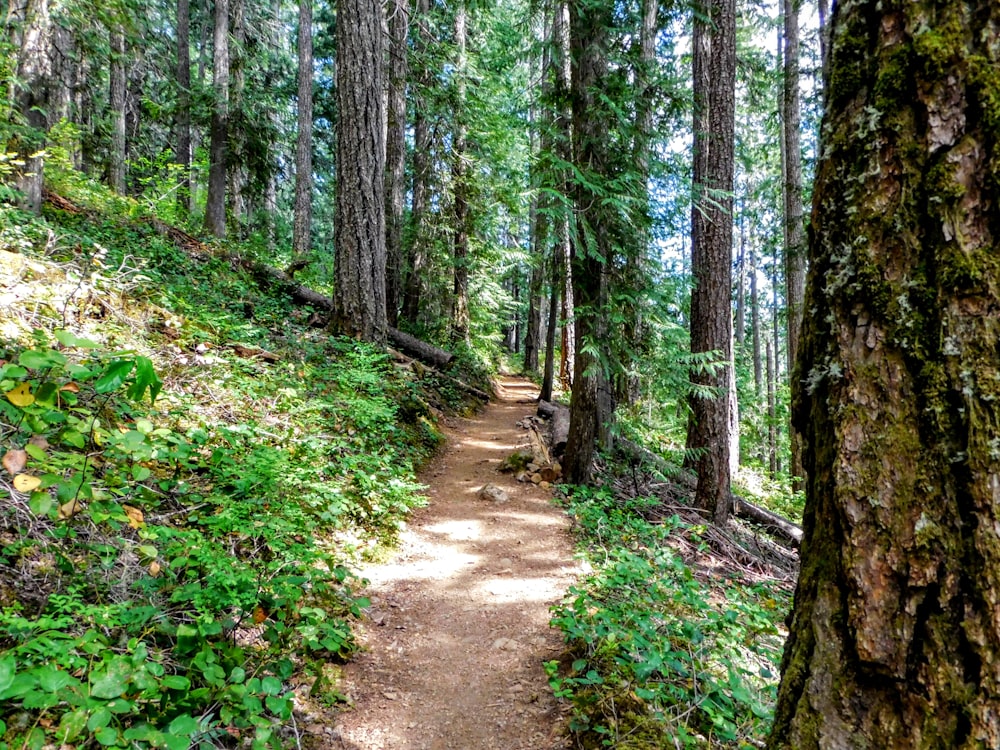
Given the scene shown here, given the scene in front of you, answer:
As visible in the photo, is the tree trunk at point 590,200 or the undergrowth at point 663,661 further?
the tree trunk at point 590,200

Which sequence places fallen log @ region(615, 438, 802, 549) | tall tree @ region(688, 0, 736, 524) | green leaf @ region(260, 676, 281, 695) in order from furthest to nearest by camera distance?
fallen log @ region(615, 438, 802, 549) → tall tree @ region(688, 0, 736, 524) → green leaf @ region(260, 676, 281, 695)

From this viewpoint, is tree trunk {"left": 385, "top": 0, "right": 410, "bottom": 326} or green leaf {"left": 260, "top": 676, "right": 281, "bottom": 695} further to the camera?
tree trunk {"left": 385, "top": 0, "right": 410, "bottom": 326}

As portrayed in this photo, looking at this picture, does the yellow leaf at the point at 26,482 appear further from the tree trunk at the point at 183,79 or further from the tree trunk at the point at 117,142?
the tree trunk at the point at 117,142

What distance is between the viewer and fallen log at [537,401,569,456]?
27.3ft

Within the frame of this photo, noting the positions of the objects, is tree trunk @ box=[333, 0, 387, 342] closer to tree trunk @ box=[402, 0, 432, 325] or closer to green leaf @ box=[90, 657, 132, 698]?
tree trunk @ box=[402, 0, 432, 325]

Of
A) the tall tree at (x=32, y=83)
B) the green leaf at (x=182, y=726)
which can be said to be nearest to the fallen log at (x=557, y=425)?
the green leaf at (x=182, y=726)

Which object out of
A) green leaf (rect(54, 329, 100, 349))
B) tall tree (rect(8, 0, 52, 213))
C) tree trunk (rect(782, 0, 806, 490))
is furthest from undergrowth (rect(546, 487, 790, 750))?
tree trunk (rect(782, 0, 806, 490))

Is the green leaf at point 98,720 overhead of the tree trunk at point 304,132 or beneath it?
beneath

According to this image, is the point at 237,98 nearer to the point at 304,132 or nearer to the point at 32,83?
the point at 304,132

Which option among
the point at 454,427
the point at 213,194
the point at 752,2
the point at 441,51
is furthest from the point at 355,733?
the point at 752,2

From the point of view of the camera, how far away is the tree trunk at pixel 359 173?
7.97 metres

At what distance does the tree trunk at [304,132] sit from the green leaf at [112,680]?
1272cm

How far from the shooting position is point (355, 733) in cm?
280

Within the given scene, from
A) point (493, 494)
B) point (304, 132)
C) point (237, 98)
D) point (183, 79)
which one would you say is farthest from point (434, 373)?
point (183, 79)
